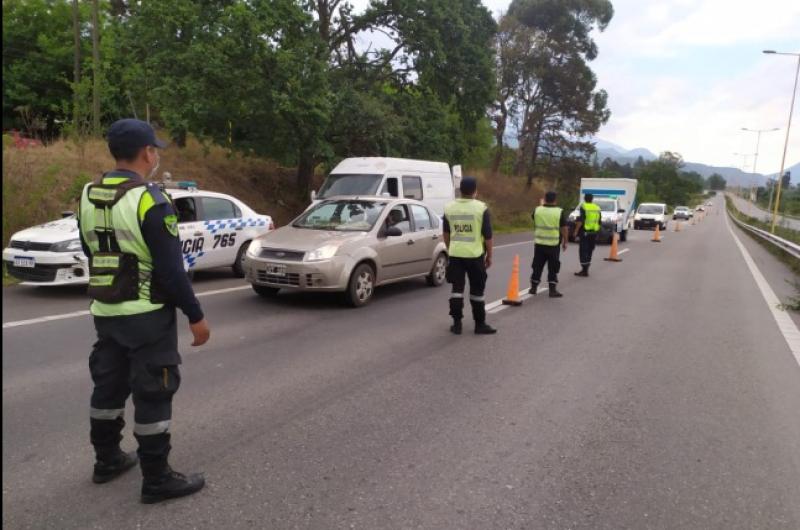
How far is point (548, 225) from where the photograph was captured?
397 inches

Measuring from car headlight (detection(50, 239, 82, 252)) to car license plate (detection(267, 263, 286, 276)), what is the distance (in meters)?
2.73

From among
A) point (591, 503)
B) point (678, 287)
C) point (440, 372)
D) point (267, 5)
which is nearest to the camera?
point (591, 503)

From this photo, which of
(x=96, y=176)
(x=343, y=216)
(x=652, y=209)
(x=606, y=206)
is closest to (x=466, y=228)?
(x=343, y=216)

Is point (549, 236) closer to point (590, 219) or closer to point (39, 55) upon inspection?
point (590, 219)

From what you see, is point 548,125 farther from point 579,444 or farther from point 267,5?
point 579,444

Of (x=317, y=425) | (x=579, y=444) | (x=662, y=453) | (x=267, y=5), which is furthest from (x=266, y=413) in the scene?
(x=267, y=5)

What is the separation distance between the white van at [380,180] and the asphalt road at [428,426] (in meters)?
7.26

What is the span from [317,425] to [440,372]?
5.56ft

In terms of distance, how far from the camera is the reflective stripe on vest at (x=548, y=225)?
10.0m

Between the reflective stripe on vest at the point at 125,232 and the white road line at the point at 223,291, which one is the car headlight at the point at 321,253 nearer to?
the white road line at the point at 223,291

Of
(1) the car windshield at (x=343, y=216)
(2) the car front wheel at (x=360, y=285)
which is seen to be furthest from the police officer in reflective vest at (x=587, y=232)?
(2) the car front wheel at (x=360, y=285)

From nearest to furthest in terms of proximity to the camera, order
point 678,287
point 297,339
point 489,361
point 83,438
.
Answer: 1. point 83,438
2. point 489,361
3. point 297,339
4. point 678,287

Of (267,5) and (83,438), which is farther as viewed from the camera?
(267,5)

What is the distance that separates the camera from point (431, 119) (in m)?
21.7
